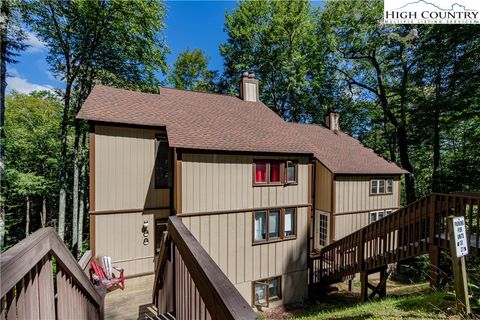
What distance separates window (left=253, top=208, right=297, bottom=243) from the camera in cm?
813

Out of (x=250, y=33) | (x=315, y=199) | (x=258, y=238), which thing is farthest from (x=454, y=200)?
(x=250, y=33)

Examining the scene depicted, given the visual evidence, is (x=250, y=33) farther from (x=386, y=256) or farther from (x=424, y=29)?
(x=386, y=256)

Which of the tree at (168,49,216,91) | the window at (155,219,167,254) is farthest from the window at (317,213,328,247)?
the tree at (168,49,216,91)

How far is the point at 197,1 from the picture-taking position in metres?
9.84

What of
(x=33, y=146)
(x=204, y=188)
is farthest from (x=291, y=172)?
(x=33, y=146)

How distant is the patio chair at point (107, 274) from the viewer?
6.77m

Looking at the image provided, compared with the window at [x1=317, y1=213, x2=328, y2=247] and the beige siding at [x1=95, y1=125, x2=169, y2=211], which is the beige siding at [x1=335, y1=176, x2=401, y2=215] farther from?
the beige siding at [x1=95, y1=125, x2=169, y2=211]

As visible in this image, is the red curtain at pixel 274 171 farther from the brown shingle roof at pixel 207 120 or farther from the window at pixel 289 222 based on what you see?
the window at pixel 289 222

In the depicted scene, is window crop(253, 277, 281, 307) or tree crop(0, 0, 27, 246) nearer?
window crop(253, 277, 281, 307)

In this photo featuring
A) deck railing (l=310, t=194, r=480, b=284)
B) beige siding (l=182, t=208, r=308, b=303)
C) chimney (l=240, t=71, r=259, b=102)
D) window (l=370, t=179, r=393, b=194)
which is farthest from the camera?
window (l=370, t=179, r=393, b=194)

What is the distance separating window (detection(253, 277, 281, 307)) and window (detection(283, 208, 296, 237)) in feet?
5.43

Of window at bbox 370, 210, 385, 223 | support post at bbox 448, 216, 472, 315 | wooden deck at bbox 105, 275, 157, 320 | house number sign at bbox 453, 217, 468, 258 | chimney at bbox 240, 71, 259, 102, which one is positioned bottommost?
wooden deck at bbox 105, 275, 157, 320

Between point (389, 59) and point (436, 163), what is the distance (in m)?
7.47

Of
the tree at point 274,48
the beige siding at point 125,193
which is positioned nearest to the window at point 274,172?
the beige siding at point 125,193
